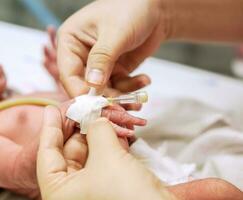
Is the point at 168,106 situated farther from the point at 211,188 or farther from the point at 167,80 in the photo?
the point at 211,188

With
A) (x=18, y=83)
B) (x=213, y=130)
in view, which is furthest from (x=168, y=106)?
(x=18, y=83)

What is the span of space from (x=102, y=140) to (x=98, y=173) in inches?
1.9

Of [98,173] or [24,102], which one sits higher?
[98,173]

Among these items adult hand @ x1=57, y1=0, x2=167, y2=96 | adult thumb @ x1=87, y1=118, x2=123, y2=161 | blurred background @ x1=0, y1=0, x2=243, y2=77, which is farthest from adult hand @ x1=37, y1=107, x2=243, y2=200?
blurred background @ x1=0, y1=0, x2=243, y2=77

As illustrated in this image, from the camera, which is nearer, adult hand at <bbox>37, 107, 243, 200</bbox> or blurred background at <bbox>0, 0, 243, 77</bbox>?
adult hand at <bbox>37, 107, 243, 200</bbox>

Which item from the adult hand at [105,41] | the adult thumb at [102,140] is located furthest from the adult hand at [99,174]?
the adult hand at [105,41]

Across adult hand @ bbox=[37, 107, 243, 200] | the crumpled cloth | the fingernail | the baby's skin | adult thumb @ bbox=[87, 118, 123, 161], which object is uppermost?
the fingernail

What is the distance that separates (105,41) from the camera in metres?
0.74

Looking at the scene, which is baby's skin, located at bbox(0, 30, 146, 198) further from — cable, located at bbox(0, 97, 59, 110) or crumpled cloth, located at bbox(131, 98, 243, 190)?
crumpled cloth, located at bbox(131, 98, 243, 190)

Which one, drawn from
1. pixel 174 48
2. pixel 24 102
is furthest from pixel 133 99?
pixel 174 48

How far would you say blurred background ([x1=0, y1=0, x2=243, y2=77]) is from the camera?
1.82 m

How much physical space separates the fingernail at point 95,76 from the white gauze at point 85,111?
0.12 ft

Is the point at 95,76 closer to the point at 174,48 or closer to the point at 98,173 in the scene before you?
the point at 98,173

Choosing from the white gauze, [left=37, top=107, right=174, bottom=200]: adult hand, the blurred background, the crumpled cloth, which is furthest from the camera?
the blurred background
